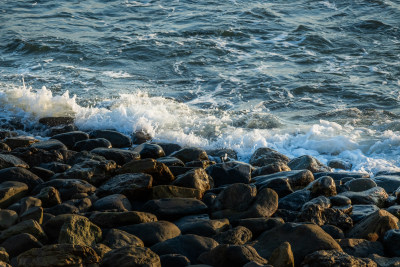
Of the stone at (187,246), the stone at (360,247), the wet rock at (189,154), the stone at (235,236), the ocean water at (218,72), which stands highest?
the stone at (187,246)

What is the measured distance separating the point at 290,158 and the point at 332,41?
22.4 feet

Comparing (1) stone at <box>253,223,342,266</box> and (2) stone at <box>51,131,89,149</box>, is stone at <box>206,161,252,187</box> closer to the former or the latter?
(1) stone at <box>253,223,342,266</box>

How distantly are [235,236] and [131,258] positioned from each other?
99 cm

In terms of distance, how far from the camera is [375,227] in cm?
409

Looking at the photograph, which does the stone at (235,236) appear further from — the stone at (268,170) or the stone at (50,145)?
the stone at (50,145)

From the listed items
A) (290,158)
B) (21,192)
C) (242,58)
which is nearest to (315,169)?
(290,158)

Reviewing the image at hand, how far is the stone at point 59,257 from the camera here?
329cm

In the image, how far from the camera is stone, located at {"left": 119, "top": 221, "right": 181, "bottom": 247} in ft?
12.9

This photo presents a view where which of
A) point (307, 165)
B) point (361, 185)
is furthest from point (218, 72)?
point (361, 185)

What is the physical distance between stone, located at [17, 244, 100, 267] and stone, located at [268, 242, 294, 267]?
119 centimetres

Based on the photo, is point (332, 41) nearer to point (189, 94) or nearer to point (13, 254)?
point (189, 94)

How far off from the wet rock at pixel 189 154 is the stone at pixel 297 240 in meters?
2.89

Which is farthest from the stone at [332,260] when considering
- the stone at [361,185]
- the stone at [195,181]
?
the stone at [361,185]

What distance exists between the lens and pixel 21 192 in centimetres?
491
